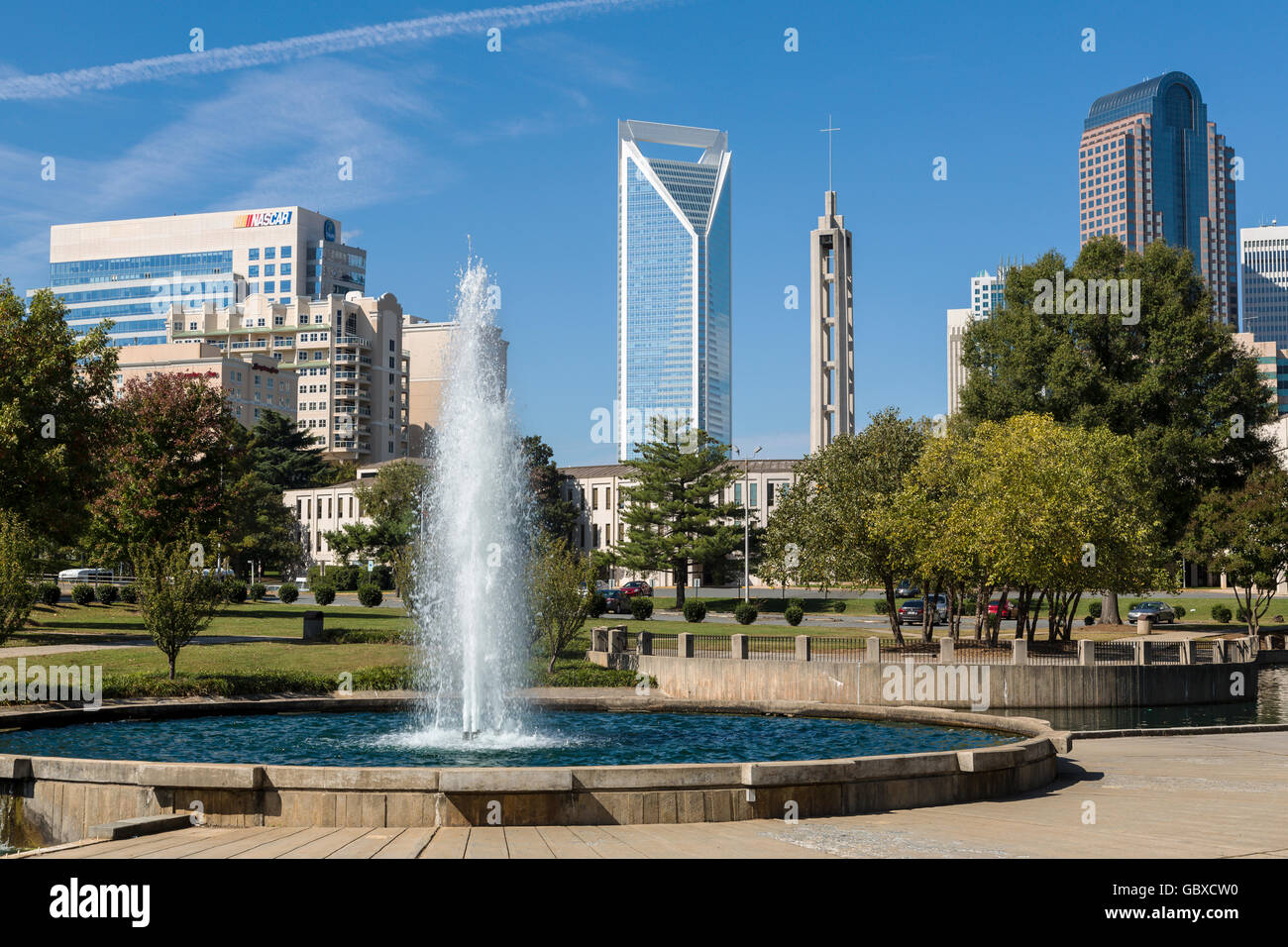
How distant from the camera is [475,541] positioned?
942 inches

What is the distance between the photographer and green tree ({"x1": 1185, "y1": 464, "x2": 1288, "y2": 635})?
47812 mm

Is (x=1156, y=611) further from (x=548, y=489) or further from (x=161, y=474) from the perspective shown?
(x=548, y=489)

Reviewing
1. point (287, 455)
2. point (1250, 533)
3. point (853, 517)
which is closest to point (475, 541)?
Result: point (853, 517)

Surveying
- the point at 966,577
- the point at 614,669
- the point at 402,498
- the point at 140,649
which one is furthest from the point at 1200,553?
the point at 402,498

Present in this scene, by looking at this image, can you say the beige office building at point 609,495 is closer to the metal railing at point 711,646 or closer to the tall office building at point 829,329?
the tall office building at point 829,329

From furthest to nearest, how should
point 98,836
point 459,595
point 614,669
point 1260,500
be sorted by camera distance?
point 1260,500 → point 614,669 → point 459,595 → point 98,836

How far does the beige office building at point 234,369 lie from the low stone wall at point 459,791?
5679 inches

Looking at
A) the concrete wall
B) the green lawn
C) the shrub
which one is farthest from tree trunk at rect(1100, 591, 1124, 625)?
the green lawn

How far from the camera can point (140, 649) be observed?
3462cm

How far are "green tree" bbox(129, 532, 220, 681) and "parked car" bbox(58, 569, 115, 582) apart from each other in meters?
59.6

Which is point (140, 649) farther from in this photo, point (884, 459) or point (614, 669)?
point (884, 459)

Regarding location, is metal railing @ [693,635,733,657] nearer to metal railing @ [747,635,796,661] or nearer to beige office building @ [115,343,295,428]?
metal railing @ [747,635,796,661]

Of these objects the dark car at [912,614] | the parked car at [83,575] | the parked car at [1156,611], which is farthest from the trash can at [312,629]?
the parked car at [83,575]
